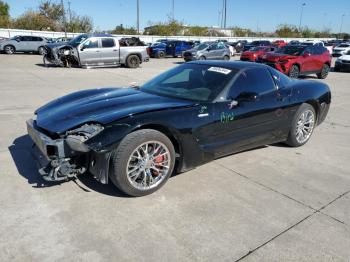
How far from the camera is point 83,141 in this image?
3.29 meters

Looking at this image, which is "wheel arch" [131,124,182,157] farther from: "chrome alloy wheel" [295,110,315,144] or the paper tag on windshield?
"chrome alloy wheel" [295,110,315,144]

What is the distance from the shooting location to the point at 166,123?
3611mm

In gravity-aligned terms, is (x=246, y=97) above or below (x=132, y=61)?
above

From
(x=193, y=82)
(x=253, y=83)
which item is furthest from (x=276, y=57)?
(x=193, y=82)

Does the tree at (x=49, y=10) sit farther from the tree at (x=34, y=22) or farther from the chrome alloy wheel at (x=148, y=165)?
the chrome alloy wheel at (x=148, y=165)

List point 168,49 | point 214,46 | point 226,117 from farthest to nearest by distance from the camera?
point 168,49 < point 214,46 < point 226,117

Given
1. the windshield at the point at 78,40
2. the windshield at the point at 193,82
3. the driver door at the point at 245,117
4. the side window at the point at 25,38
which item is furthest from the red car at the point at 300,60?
the side window at the point at 25,38

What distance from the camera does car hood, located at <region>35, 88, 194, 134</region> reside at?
3562 millimetres

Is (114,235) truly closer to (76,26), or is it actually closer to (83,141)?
(83,141)

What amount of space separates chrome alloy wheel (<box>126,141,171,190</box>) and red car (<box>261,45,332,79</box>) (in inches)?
484

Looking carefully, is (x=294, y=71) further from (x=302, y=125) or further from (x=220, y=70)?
(x=220, y=70)

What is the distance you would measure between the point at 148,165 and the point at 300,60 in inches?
524

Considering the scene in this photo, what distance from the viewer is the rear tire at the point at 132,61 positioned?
17.8 meters

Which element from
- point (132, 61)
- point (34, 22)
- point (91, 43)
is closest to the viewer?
point (91, 43)
